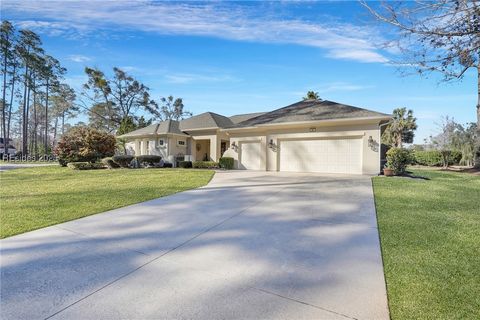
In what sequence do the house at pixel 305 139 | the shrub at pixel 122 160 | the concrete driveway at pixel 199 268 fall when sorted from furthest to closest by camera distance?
the shrub at pixel 122 160, the house at pixel 305 139, the concrete driveway at pixel 199 268

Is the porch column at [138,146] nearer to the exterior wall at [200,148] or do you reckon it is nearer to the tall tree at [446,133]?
the exterior wall at [200,148]

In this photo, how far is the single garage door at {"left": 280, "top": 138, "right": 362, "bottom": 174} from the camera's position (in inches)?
500

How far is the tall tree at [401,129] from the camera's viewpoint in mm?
32562

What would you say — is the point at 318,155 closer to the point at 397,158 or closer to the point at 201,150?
the point at 397,158

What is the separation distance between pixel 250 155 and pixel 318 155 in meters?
4.51

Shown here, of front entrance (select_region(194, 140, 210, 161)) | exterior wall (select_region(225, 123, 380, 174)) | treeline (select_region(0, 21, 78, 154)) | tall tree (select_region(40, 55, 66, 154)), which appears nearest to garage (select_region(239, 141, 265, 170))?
exterior wall (select_region(225, 123, 380, 174))

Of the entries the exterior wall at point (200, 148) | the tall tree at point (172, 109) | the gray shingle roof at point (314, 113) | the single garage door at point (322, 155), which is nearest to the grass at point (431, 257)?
the single garage door at point (322, 155)

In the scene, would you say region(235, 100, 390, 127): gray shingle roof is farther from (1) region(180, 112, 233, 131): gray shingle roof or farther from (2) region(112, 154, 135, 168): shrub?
(2) region(112, 154, 135, 168): shrub

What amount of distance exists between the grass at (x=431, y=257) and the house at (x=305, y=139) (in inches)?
268

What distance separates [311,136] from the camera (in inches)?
540

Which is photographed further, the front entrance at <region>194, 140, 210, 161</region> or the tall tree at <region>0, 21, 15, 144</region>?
the tall tree at <region>0, 21, 15, 144</region>

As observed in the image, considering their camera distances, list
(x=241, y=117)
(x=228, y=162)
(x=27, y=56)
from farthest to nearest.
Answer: (x=27, y=56) < (x=241, y=117) < (x=228, y=162)

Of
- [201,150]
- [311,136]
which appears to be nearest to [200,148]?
[201,150]

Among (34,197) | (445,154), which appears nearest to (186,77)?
(34,197)
